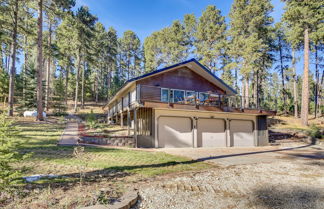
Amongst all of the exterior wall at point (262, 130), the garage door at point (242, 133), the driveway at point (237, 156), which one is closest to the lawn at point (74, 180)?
the driveway at point (237, 156)

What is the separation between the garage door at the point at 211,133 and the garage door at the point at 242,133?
101 cm

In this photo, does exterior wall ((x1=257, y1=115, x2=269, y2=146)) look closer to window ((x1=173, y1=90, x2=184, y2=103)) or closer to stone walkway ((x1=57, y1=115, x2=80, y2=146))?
window ((x1=173, y1=90, x2=184, y2=103))

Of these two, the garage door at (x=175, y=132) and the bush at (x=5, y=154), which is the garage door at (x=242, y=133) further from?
the bush at (x=5, y=154)

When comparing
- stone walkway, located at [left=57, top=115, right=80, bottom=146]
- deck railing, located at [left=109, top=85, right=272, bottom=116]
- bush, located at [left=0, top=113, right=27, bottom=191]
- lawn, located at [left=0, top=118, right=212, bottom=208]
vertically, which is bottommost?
lawn, located at [left=0, top=118, right=212, bottom=208]

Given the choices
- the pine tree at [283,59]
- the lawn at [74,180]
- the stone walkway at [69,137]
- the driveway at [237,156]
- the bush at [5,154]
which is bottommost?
the driveway at [237,156]

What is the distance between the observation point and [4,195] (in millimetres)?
3426

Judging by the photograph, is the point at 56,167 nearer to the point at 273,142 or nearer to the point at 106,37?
the point at 273,142

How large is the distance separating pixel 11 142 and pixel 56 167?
2.67 metres

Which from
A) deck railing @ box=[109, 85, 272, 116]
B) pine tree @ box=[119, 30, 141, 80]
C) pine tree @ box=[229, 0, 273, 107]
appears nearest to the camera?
deck railing @ box=[109, 85, 272, 116]

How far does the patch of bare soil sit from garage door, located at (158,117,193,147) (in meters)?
6.12

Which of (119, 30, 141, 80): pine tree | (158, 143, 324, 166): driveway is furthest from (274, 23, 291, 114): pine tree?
(119, 30, 141, 80): pine tree

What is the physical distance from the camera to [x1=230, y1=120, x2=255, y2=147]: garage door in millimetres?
14672

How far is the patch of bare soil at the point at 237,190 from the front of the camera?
3711mm

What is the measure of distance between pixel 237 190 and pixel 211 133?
371 inches
